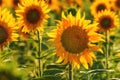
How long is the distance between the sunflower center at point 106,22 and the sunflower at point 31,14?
3.13 feet

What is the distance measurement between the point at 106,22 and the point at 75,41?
203 centimetres

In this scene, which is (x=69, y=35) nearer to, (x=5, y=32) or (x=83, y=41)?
(x=83, y=41)

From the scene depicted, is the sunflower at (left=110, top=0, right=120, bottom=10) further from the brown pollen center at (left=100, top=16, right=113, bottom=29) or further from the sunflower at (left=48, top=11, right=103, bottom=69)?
the sunflower at (left=48, top=11, right=103, bottom=69)

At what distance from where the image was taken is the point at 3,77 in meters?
1.08

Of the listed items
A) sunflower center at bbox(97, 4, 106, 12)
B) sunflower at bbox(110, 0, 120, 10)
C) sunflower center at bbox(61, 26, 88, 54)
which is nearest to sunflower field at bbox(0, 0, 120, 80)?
sunflower center at bbox(61, 26, 88, 54)

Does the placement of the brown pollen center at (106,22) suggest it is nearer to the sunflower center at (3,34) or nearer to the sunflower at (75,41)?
the sunflower center at (3,34)

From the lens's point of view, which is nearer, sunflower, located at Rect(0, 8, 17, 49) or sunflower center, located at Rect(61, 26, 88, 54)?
sunflower center, located at Rect(61, 26, 88, 54)

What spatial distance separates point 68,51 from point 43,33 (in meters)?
1.45

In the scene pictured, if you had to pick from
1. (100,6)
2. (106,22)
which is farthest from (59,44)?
(100,6)

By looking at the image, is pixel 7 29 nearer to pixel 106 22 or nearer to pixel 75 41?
pixel 75 41

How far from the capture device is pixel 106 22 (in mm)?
4441

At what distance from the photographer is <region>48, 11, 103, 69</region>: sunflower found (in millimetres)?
2480

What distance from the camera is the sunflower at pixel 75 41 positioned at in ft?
8.14

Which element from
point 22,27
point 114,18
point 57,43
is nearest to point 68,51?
point 57,43
